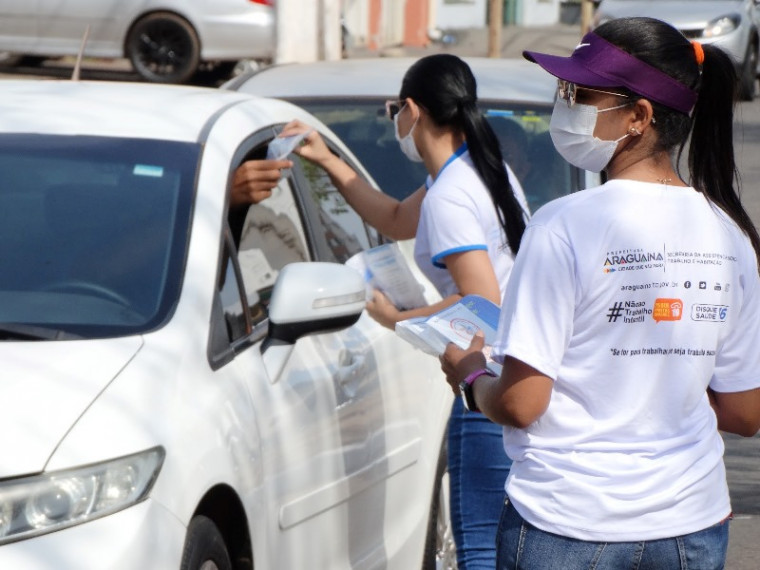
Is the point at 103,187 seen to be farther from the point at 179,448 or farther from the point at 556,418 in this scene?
the point at 556,418

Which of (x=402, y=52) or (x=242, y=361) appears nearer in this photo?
(x=242, y=361)

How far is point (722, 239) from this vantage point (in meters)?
2.74

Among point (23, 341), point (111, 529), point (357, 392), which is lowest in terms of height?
point (357, 392)

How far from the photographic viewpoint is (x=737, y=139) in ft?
56.9

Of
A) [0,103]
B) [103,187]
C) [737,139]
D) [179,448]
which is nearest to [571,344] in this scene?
[179,448]

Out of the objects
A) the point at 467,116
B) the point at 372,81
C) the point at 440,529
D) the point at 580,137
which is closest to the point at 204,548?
the point at 580,137

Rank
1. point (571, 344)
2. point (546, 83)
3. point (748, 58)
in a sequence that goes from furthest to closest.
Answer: point (748, 58) < point (546, 83) < point (571, 344)

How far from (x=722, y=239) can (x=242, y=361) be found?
126cm

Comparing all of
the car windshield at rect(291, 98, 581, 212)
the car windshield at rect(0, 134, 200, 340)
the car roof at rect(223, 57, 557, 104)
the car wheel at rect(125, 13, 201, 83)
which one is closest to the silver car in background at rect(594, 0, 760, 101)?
the car wheel at rect(125, 13, 201, 83)

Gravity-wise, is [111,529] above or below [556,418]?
below

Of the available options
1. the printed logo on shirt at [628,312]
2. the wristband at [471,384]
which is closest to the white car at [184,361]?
the wristband at [471,384]

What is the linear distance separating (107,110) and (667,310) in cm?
191

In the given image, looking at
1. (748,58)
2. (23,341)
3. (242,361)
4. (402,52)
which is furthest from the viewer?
(402,52)

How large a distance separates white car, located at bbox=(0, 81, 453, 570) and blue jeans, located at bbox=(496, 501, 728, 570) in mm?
678
